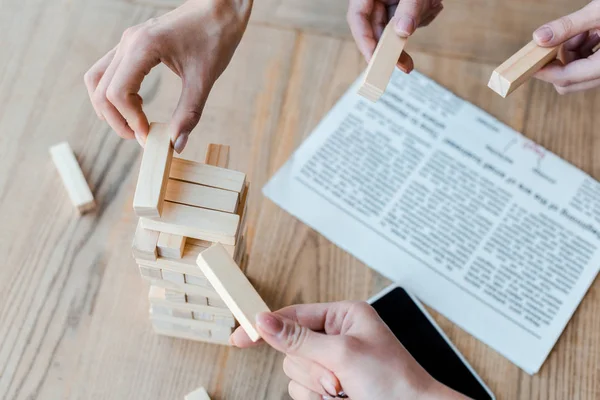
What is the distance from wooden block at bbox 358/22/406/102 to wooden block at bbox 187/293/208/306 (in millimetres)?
295

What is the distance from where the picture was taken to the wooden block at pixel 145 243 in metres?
0.63

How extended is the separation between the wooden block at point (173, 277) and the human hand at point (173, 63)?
13 centimetres

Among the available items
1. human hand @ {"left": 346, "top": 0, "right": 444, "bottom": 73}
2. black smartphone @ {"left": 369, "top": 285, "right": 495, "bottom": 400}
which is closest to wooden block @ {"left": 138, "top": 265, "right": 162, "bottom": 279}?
black smartphone @ {"left": 369, "top": 285, "right": 495, "bottom": 400}

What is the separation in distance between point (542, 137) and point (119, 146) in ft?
2.15

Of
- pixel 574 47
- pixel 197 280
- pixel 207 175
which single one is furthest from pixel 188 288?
pixel 574 47

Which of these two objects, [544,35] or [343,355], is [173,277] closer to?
[343,355]

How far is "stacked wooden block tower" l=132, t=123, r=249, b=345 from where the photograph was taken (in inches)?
23.8

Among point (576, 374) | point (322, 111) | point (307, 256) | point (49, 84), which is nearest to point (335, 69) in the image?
point (322, 111)

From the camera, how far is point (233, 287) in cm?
59

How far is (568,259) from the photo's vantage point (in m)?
0.89

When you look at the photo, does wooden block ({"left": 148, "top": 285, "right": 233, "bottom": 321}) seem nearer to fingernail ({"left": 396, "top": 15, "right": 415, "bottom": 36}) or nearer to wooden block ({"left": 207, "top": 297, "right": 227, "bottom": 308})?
wooden block ({"left": 207, "top": 297, "right": 227, "bottom": 308})

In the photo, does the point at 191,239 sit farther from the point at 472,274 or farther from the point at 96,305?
the point at 472,274

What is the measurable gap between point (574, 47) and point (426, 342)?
1.71ft

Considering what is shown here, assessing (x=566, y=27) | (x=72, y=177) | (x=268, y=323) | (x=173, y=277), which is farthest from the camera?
(x=72, y=177)
